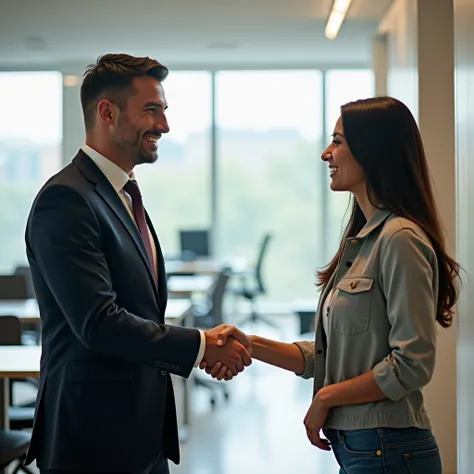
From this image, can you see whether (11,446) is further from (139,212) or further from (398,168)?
(398,168)

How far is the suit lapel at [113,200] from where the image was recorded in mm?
2234

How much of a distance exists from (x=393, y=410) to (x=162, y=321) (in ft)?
2.16

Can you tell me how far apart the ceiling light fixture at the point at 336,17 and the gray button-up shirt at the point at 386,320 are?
16.8ft

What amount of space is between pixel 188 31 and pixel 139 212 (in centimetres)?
645

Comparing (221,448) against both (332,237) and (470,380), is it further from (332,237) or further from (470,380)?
(332,237)

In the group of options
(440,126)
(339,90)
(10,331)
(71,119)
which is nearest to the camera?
(10,331)

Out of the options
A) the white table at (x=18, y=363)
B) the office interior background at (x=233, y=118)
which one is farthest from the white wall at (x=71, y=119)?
the white table at (x=18, y=363)

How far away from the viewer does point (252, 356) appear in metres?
2.58

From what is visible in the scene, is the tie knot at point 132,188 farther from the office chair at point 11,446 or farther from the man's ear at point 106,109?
the office chair at point 11,446

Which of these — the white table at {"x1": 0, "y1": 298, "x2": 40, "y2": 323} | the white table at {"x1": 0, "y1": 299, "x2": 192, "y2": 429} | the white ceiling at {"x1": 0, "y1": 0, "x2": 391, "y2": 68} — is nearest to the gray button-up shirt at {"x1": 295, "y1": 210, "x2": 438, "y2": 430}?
the white table at {"x1": 0, "y1": 299, "x2": 192, "y2": 429}

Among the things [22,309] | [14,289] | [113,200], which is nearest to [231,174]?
[14,289]

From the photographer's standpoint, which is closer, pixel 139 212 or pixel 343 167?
pixel 343 167

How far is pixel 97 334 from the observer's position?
2.09m

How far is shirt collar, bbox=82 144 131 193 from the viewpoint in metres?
2.33
